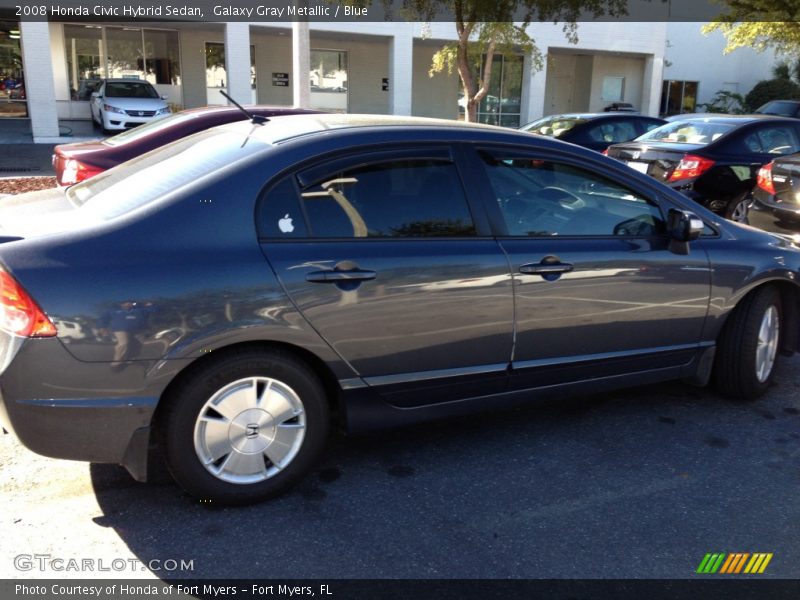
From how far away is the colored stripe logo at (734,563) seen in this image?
2.88 metres

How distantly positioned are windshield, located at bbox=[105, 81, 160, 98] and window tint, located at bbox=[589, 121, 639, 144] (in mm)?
14711

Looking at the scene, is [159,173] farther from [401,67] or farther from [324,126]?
[401,67]

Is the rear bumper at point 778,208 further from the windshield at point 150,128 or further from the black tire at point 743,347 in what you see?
the windshield at point 150,128

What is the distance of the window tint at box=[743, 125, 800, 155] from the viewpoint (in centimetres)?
913

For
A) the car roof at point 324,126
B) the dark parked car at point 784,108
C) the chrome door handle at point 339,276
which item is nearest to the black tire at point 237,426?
the chrome door handle at point 339,276

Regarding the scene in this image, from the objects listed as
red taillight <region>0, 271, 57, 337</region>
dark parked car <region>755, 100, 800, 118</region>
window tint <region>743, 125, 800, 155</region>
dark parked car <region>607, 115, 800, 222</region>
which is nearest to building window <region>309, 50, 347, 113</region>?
dark parked car <region>755, 100, 800, 118</region>

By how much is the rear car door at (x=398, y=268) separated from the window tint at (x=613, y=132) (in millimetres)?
9058

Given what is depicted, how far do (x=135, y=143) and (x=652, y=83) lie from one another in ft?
91.0

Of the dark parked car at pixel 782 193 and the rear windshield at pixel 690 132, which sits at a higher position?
the rear windshield at pixel 690 132

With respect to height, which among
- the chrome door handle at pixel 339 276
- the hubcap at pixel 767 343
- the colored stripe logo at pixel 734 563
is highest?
the chrome door handle at pixel 339 276

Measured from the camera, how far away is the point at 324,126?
351 cm

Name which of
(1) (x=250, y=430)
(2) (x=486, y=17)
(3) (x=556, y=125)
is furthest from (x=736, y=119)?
(1) (x=250, y=430)

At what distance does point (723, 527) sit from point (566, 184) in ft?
5.97

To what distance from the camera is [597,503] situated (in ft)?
10.9
